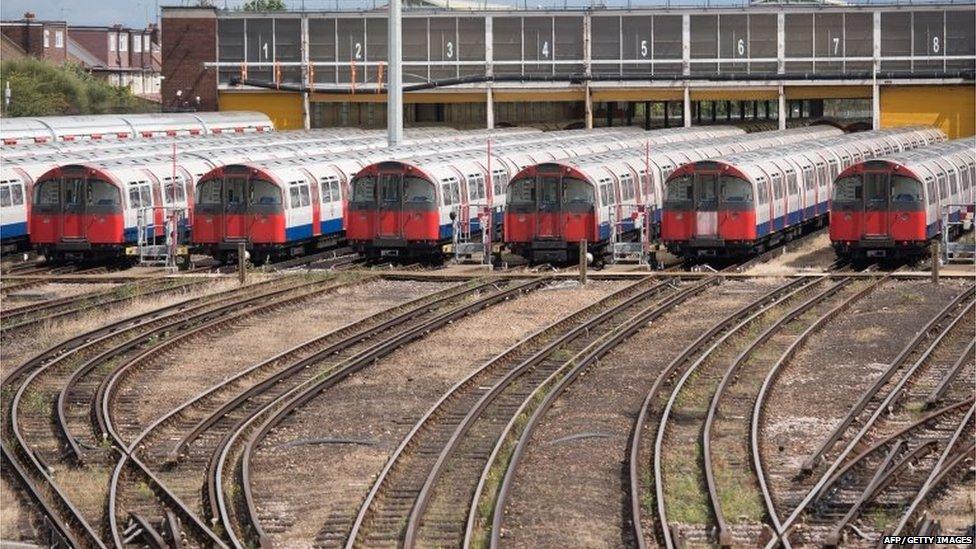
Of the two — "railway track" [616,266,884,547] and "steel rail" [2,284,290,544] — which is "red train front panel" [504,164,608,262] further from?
"railway track" [616,266,884,547]

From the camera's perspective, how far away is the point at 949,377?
74.2 ft

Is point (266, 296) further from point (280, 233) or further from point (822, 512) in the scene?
point (822, 512)

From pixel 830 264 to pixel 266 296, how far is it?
1438 centimetres

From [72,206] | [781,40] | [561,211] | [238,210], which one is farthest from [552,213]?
[781,40]

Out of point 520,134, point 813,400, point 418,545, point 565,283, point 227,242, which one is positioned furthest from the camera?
point 520,134

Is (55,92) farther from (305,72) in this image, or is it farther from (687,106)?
(687,106)

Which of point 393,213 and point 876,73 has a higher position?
point 876,73

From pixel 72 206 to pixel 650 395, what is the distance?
20937 millimetres

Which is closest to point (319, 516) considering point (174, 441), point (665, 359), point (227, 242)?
point (174, 441)

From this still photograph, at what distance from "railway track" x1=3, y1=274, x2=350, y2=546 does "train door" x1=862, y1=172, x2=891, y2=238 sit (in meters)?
13.6

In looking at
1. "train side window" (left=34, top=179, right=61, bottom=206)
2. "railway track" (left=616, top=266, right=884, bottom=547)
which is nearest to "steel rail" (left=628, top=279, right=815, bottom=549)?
"railway track" (left=616, top=266, right=884, bottom=547)

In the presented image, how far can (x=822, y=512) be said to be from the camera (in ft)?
52.8

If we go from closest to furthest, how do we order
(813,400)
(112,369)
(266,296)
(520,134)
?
(813,400) → (112,369) → (266,296) → (520,134)

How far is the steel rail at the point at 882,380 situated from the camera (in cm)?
1814
